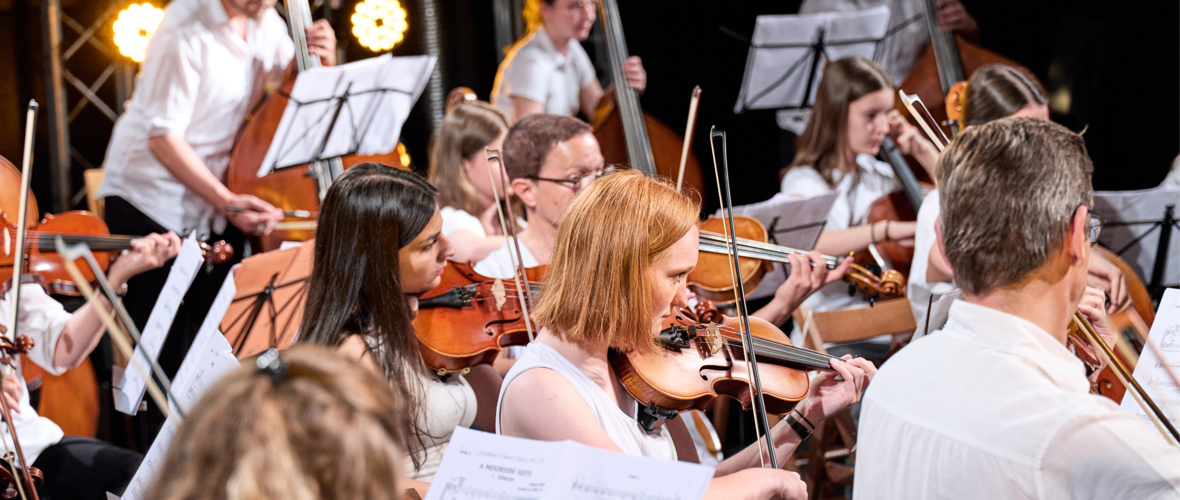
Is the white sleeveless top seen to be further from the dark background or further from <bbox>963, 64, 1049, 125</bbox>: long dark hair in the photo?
the dark background

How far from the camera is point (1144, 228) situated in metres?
2.97

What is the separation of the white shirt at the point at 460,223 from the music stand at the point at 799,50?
1358 millimetres

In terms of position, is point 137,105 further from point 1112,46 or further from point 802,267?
point 1112,46

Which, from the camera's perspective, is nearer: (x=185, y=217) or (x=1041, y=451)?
(x=1041, y=451)

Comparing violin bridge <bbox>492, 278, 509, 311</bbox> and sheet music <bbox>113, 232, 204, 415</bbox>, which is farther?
violin bridge <bbox>492, 278, 509, 311</bbox>

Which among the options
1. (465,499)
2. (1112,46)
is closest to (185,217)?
(465,499)

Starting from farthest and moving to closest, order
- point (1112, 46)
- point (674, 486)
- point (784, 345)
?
point (1112, 46) → point (784, 345) → point (674, 486)

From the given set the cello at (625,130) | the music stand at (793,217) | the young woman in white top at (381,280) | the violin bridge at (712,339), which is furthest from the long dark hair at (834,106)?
the young woman in white top at (381,280)

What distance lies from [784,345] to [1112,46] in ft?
11.1

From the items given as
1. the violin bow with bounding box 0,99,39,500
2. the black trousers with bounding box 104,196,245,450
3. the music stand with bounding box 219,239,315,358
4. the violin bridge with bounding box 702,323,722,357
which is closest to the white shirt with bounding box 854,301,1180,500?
the violin bridge with bounding box 702,323,722,357

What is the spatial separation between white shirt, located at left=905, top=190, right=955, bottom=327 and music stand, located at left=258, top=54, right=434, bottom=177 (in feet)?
5.25

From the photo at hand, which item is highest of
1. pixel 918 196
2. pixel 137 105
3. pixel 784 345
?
pixel 137 105

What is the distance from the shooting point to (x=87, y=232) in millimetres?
2596

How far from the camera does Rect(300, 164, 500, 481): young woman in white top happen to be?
188cm
